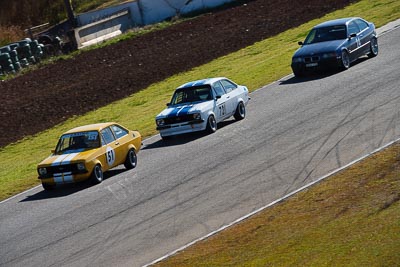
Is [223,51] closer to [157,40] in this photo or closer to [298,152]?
[157,40]

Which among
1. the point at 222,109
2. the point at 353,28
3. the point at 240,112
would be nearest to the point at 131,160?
the point at 222,109

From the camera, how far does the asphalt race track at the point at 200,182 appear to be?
652 inches

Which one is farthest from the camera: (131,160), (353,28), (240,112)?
(353,28)

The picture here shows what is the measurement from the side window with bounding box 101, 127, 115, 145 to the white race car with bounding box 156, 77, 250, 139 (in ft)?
8.31

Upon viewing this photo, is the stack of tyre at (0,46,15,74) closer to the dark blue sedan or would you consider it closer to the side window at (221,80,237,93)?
the dark blue sedan

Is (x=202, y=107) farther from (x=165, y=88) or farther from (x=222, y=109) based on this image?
(x=165, y=88)

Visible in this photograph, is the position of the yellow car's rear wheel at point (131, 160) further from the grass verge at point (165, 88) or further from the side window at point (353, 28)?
the side window at point (353, 28)

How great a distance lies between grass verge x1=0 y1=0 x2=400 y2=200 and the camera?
86.6 ft

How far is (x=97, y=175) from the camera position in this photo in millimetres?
21438

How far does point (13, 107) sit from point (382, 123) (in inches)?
723

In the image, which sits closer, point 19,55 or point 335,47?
point 335,47

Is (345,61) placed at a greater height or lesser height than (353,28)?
lesser

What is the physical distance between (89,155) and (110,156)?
75 centimetres

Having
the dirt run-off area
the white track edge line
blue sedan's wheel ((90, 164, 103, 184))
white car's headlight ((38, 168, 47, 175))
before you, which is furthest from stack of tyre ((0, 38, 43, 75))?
the white track edge line
